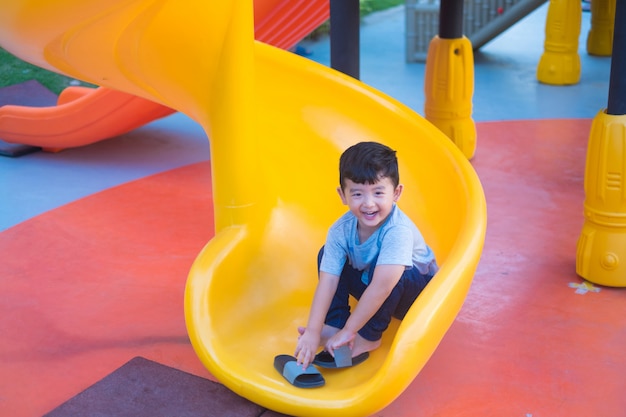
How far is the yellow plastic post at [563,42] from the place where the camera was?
5.91 meters

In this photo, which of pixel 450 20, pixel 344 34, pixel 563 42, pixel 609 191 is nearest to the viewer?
pixel 609 191

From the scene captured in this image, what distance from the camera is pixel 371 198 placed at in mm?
2186

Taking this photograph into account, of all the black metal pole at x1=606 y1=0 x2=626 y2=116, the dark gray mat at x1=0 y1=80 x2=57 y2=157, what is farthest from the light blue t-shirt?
the dark gray mat at x1=0 y1=80 x2=57 y2=157

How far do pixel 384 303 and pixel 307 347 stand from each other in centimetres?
24

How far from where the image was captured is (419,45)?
22.7ft

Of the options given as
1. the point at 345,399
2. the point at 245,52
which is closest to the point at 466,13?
the point at 245,52

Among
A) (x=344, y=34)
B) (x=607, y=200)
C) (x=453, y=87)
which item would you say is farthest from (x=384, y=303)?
(x=453, y=87)

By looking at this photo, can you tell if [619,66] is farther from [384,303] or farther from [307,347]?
[307,347]

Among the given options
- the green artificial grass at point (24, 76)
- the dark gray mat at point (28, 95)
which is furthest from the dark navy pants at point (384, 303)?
the green artificial grass at point (24, 76)

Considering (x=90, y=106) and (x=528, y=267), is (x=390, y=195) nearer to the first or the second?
(x=528, y=267)

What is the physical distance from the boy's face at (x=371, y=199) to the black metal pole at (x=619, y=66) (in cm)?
109

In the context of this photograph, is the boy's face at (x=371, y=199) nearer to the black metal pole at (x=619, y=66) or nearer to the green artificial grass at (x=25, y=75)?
the black metal pole at (x=619, y=66)

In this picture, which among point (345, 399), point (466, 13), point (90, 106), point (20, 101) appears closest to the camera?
point (345, 399)

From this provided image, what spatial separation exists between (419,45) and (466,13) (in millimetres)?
450
